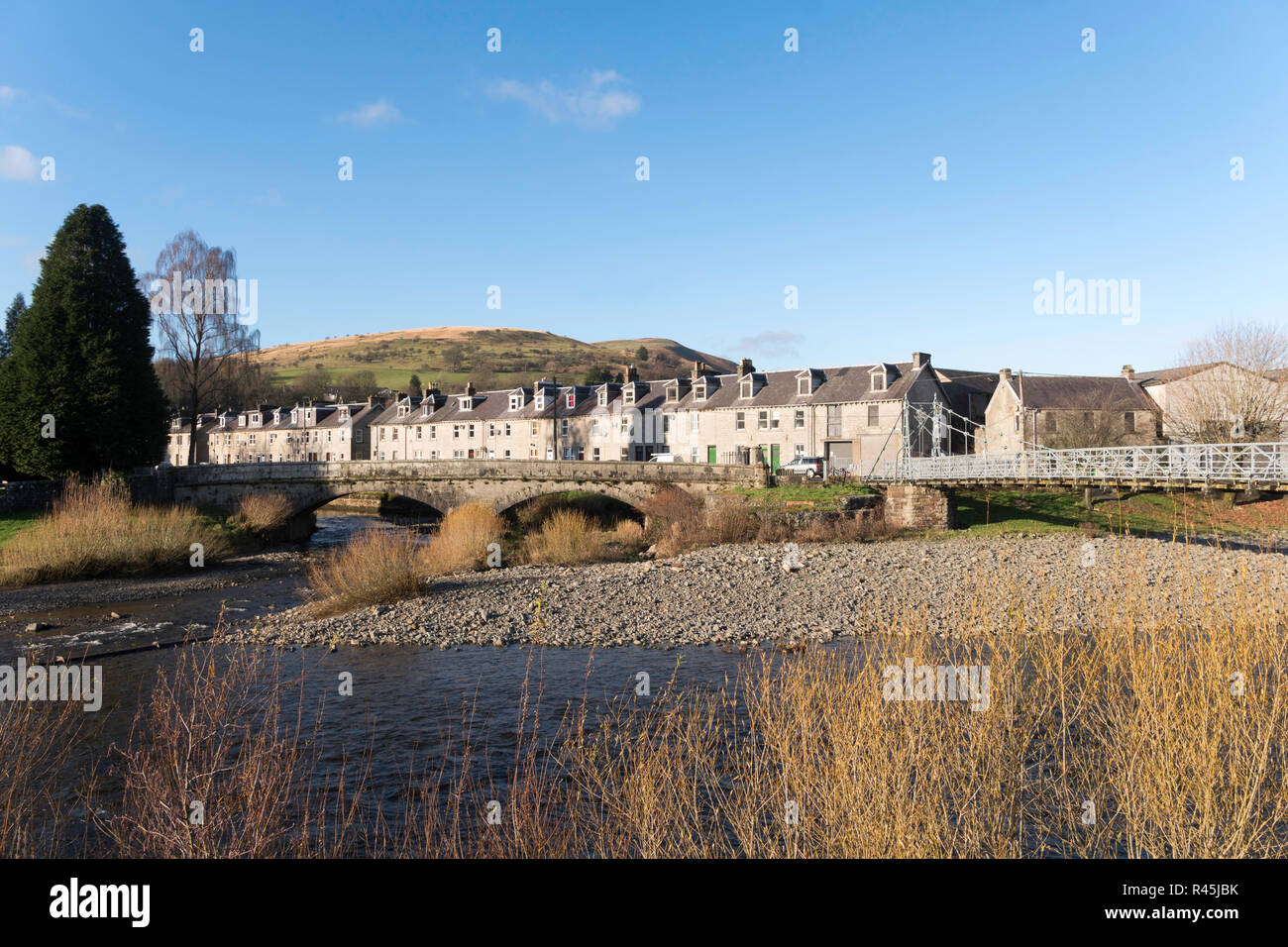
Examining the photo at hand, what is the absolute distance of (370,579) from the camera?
2166 cm

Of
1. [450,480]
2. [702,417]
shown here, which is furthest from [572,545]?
[702,417]

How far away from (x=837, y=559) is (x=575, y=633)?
1233 centimetres

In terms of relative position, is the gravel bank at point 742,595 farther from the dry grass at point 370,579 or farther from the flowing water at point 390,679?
the flowing water at point 390,679

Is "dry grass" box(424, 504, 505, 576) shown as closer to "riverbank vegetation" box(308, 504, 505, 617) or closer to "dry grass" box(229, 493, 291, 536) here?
"riverbank vegetation" box(308, 504, 505, 617)

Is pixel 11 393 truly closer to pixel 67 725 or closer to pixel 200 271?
pixel 200 271

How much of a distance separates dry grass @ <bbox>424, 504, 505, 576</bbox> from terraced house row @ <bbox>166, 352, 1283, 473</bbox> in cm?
1956

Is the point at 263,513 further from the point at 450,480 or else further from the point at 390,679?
the point at 390,679

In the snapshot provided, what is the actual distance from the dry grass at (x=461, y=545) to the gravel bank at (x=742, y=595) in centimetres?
137

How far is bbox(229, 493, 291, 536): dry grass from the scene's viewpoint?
127 feet

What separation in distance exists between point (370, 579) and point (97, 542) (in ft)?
44.2

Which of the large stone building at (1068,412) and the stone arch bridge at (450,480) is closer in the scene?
the stone arch bridge at (450,480)

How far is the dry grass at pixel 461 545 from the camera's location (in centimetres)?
2748

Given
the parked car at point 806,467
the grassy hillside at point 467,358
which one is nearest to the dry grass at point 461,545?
the parked car at point 806,467

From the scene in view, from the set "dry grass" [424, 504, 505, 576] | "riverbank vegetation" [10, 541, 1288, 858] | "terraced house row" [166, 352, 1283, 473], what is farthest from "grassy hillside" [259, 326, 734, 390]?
"riverbank vegetation" [10, 541, 1288, 858]
